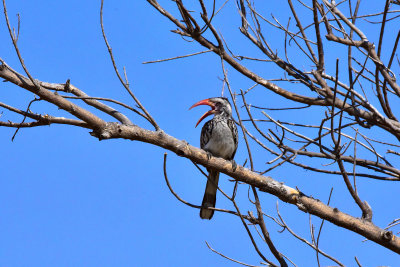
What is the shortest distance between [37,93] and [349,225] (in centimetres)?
202

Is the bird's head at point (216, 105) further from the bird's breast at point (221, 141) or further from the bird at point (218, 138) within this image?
the bird's breast at point (221, 141)

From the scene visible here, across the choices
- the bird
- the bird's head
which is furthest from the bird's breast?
the bird's head

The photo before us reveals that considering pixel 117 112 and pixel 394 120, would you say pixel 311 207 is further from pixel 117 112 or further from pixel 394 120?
pixel 117 112

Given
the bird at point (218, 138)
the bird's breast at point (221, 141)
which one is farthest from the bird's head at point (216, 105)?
the bird's breast at point (221, 141)

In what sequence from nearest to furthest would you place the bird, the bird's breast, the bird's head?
the bird → the bird's breast → the bird's head

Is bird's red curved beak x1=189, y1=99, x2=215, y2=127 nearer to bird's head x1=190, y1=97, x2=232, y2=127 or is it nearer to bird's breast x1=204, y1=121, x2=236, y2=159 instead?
bird's head x1=190, y1=97, x2=232, y2=127

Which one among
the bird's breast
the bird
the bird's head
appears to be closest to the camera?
the bird

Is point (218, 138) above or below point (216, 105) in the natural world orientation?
below

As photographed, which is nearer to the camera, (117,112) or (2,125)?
(2,125)

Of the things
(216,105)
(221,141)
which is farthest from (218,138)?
(216,105)

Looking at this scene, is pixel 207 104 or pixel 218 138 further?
pixel 207 104

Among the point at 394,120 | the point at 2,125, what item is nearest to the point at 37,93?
the point at 2,125

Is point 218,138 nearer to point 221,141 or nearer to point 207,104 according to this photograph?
point 221,141

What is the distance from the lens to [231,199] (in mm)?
2859
